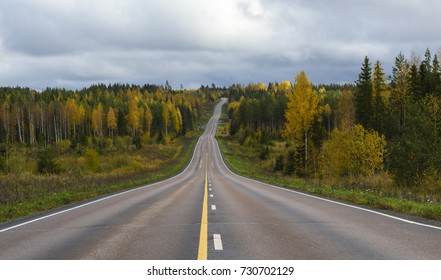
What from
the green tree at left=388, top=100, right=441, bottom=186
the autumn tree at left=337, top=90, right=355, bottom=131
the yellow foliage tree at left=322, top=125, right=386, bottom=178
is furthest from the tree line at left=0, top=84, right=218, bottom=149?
the green tree at left=388, top=100, right=441, bottom=186

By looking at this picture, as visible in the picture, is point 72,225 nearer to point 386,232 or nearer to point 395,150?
point 386,232

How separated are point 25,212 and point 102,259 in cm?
968

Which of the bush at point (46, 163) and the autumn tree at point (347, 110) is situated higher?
the autumn tree at point (347, 110)

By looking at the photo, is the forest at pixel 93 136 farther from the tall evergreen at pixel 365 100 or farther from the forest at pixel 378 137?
the tall evergreen at pixel 365 100

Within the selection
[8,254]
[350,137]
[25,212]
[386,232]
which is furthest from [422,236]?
[350,137]

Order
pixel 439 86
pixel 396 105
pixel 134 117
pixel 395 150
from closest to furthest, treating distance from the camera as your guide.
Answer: pixel 395 150 < pixel 439 86 < pixel 396 105 < pixel 134 117

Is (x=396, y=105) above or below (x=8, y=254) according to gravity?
above

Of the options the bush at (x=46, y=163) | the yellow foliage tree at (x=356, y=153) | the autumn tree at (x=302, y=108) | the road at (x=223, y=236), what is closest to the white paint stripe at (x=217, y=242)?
the road at (x=223, y=236)

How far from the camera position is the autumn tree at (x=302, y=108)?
4447 centimetres

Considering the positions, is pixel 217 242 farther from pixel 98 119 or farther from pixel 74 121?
pixel 74 121

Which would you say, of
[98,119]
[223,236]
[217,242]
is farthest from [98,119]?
[217,242]

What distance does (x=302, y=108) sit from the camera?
146 feet
